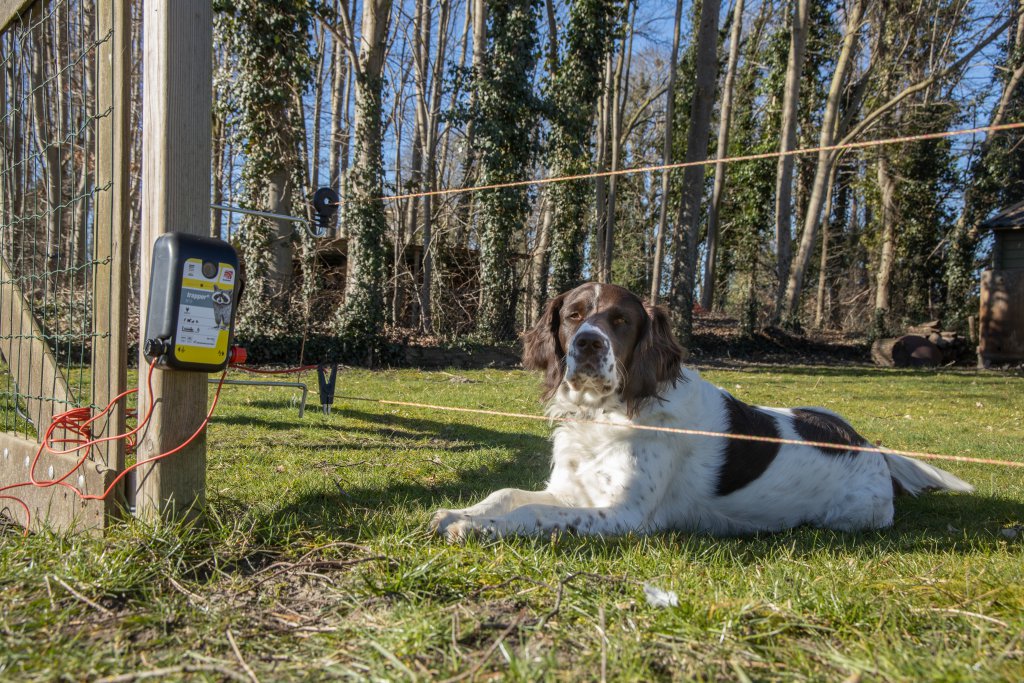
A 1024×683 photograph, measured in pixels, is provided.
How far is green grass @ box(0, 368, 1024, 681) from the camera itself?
1577mm

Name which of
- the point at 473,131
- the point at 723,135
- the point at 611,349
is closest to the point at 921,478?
the point at 611,349

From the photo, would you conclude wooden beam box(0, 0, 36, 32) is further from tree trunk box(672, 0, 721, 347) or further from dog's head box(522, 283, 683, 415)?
tree trunk box(672, 0, 721, 347)

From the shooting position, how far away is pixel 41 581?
6.36 feet

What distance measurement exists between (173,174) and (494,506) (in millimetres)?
1658

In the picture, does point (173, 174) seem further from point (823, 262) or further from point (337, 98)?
point (823, 262)

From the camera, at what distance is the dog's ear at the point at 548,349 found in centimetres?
337

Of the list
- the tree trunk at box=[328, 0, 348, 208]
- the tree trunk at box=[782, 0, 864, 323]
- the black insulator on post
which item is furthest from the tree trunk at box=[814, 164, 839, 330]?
the black insulator on post

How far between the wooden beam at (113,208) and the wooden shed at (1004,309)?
18.7 m

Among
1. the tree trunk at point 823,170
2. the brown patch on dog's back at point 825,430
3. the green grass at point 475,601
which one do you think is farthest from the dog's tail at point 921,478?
the tree trunk at point 823,170

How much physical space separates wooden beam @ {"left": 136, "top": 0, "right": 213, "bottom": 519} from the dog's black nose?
150 centimetres

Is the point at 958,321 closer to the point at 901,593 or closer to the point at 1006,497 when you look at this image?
the point at 1006,497

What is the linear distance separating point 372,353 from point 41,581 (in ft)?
36.2

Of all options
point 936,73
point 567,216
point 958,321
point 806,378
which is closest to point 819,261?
point 958,321

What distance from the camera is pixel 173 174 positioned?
239cm
